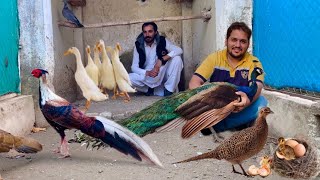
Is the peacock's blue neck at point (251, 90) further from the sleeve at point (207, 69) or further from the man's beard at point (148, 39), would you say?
the man's beard at point (148, 39)

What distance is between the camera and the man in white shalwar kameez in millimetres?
7293

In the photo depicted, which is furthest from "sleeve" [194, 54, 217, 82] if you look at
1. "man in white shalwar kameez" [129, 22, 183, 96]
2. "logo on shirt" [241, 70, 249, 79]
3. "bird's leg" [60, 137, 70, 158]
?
"man in white shalwar kameez" [129, 22, 183, 96]

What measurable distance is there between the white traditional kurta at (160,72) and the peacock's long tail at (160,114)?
439cm

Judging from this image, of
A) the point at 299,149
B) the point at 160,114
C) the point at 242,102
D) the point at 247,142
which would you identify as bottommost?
the point at 299,149

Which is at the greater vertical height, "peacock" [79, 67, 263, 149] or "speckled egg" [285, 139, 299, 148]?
"peacock" [79, 67, 263, 149]

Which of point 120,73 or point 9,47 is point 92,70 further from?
point 9,47

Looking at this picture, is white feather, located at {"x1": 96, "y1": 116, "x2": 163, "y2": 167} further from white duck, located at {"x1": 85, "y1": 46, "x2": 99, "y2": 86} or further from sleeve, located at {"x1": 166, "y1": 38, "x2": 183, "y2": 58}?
sleeve, located at {"x1": 166, "y1": 38, "x2": 183, "y2": 58}

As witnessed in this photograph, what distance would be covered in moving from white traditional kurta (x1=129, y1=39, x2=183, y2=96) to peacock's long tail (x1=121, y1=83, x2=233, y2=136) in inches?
173

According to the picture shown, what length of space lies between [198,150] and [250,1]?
1882 millimetres

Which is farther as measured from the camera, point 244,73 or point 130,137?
point 130,137

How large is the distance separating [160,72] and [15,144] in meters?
3.99

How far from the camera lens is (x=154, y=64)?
749 cm

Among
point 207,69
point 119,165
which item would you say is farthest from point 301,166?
point 119,165

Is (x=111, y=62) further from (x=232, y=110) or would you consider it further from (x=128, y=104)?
(x=232, y=110)
